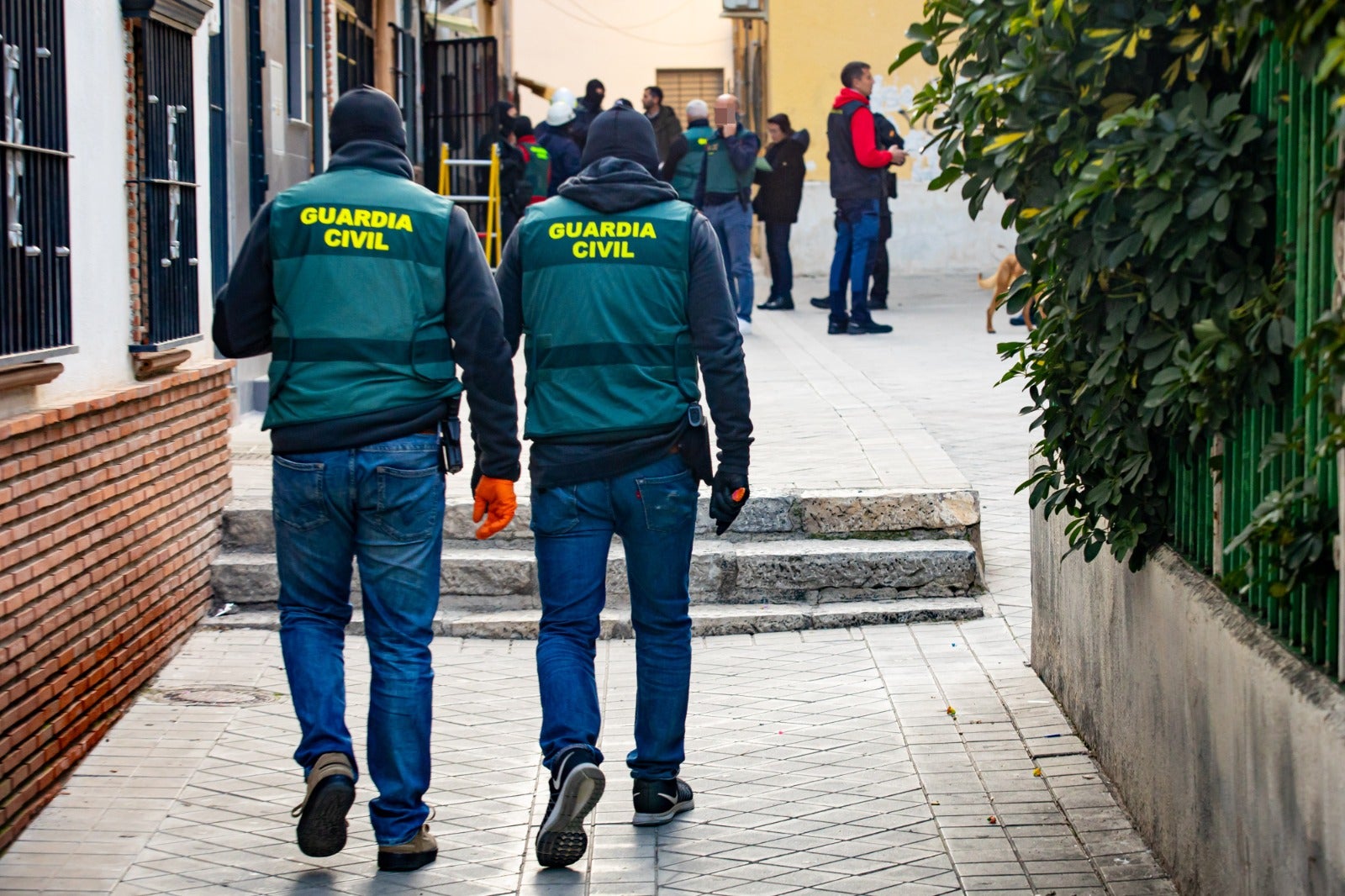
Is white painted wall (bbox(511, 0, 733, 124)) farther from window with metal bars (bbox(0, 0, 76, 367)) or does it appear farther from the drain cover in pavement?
window with metal bars (bbox(0, 0, 76, 367))

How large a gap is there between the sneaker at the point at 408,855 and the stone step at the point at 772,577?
281cm

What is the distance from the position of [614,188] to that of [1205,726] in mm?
2023

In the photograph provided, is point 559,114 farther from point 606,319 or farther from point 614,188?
point 606,319

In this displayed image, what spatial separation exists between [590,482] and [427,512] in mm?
452

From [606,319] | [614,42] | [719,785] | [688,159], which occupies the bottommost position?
[719,785]

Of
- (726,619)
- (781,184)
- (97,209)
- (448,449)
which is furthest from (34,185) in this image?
(781,184)

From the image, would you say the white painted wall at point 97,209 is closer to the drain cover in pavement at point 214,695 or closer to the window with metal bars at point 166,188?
the window with metal bars at point 166,188

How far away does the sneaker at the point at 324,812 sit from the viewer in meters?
4.31

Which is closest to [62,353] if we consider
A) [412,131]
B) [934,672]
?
[934,672]

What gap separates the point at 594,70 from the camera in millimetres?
38906

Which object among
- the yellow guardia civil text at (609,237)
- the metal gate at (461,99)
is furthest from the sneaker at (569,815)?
the metal gate at (461,99)

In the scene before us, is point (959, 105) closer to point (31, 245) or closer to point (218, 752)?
point (31, 245)

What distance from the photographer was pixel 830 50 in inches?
898

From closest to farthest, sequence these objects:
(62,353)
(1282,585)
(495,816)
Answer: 1. (1282,585)
2. (495,816)
3. (62,353)
